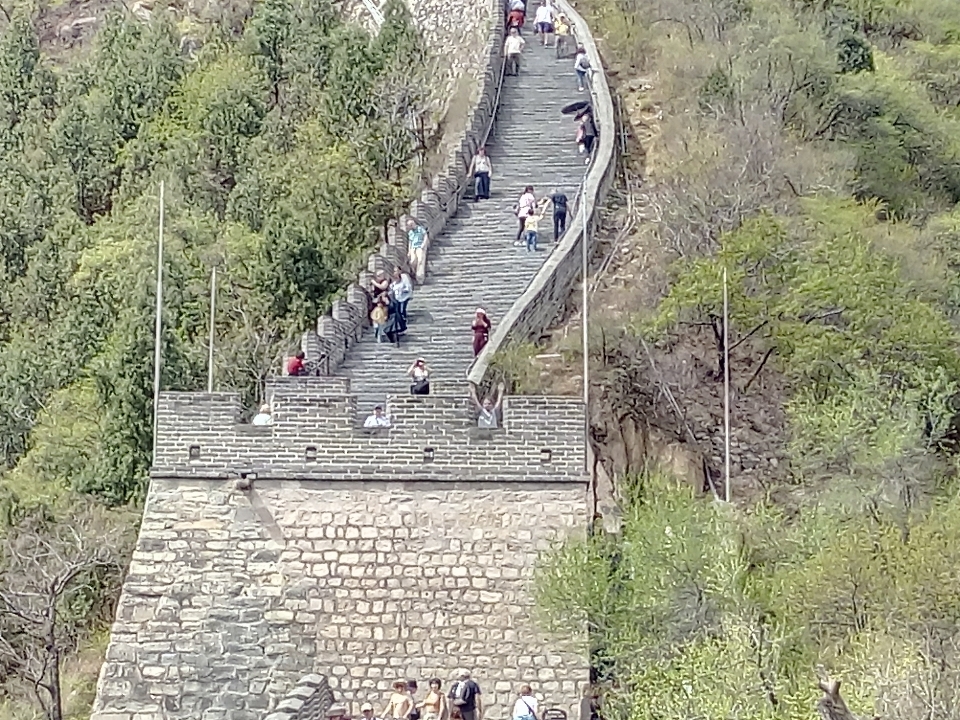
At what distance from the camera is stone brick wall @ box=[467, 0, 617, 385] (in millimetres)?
24078

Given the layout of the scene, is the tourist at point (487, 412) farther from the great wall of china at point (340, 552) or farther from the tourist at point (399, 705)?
the tourist at point (399, 705)

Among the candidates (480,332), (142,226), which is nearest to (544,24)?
(142,226)

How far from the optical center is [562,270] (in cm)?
2648

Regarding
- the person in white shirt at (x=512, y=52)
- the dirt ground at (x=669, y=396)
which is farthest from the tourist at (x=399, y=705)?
the person in white shirt at (x=512, y=52)

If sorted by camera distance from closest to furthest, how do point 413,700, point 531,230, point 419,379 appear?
point 413,700 < point 419,379 < point 531,230

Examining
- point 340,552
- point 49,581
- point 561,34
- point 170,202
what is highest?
point 561,34

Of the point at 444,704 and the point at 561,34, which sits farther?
the point at 561,34

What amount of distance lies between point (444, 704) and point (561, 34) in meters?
20.6

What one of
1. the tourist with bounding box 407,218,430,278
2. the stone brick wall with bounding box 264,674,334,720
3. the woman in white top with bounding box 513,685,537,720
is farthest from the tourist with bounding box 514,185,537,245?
the stone brick wall with bounding box 264,674,334,720

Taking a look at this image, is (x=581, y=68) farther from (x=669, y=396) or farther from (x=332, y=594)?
(x=332, y=594)

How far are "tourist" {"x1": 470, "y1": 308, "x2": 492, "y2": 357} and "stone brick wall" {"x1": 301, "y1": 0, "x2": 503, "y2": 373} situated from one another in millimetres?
1506

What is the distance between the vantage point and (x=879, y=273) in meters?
26.3

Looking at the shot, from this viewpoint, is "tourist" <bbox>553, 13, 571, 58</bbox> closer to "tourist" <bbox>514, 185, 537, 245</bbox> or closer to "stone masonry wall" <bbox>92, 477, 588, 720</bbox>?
"tourist" <bbox>514, 185, 537, 245</bbox>

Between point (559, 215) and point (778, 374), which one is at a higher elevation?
point (559, 215)
